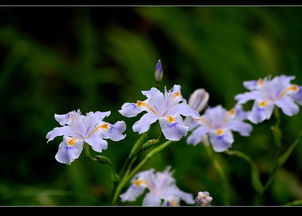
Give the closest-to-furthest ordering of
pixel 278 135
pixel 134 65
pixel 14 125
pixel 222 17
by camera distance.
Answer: pixel 278 135, pixel 14 125, pixel 134 65, pixel 222 17

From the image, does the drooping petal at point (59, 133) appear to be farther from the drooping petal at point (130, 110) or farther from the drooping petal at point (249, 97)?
the drooping petal at point (249, 97)

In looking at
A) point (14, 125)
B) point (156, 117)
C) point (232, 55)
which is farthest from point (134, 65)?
point (156, 117)

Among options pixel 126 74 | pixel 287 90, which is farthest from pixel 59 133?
pixel 126 74

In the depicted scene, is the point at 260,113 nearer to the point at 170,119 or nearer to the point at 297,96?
the point at 297,96

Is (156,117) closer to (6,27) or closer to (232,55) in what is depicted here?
(232,55)

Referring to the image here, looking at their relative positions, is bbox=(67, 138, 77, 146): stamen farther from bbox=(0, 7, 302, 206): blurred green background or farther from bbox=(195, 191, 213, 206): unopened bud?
bbox=(0, 7, 302, 206): blurred green background

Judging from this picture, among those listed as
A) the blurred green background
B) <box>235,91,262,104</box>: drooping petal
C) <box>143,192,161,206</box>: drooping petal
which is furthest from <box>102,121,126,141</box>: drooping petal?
the blurred green background
